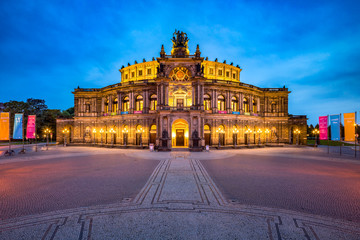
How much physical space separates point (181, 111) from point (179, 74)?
28.6ft

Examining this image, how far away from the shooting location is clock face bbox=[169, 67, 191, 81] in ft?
116

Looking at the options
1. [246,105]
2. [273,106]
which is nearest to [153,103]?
[246,105]

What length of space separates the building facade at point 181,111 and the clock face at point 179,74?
21 mm

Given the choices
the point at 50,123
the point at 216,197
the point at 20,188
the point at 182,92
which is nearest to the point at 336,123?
the point at 182,92

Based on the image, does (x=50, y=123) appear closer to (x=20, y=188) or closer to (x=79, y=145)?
(x=79, y=145)

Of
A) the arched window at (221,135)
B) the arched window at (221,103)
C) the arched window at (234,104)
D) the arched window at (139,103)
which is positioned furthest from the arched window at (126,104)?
the arched window at (234,104)

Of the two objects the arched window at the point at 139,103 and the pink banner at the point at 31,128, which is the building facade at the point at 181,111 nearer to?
the arched window at the point at 139,103

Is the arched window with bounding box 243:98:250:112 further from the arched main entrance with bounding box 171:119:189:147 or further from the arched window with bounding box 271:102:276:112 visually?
the arched main entrance with bounding box 171:119:189:147

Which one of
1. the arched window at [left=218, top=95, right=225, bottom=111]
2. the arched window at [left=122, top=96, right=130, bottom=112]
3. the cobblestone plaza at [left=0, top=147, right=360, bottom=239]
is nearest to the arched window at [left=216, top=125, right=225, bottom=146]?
the arched window at [left=218, top=95, right=225, bottom=111]

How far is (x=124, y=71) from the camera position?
49.5 metres

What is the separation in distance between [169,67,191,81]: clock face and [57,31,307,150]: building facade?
0.02m

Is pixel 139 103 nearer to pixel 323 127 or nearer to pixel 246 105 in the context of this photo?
pixel 246 105

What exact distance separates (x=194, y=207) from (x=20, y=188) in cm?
1183

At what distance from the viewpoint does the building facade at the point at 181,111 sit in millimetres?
34094
